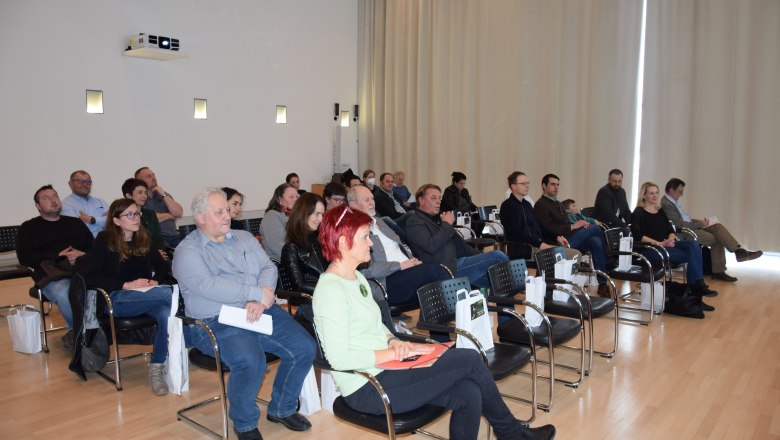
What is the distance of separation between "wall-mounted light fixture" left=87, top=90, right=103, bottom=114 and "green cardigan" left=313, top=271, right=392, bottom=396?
7849 millimetres

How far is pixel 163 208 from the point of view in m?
6.82

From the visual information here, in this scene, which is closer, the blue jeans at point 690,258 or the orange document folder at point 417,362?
the orange document folder at point 417,362

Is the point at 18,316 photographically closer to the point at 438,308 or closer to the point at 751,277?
the point at 438,308

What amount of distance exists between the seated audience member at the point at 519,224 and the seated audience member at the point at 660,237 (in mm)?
1187

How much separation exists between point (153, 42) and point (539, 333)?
7814 mm

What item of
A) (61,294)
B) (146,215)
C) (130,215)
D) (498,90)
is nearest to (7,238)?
(146,215)

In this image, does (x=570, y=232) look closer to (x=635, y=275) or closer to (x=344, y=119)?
(x=635, y=275)

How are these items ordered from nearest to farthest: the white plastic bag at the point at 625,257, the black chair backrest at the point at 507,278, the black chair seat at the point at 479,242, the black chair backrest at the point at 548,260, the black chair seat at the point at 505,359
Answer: the black chair seat at the point at 505,359
the black chair backrest at the point at 507,278
the black chair backrest at the point at 548,260
the white plastic bag at the point at 625,257
the black chair seat at the point at 479,242

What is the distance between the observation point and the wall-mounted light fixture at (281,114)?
11617mm

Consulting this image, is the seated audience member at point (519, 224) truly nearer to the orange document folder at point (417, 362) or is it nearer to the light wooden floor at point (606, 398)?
the light wooden floor at point (606, 398)

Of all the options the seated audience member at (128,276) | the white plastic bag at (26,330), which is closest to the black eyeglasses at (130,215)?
the seated audience member at (128,276)

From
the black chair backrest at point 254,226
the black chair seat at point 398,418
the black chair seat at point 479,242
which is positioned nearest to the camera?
the black chair seat at point 398,418

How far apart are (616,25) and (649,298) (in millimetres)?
5927

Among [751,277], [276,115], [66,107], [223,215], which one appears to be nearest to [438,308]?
[223,215]
